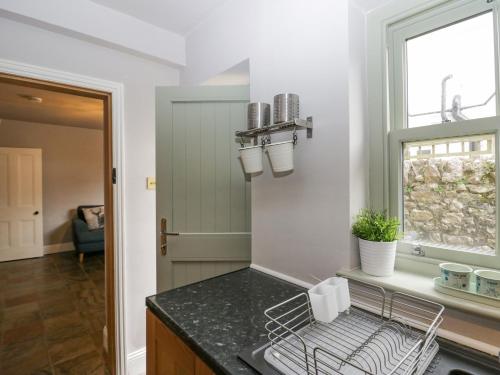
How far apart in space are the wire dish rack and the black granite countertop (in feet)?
0.25

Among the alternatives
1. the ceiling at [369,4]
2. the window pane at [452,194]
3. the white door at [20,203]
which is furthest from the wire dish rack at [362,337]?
the white door at [20,203]

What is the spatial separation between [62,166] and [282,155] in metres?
5.63

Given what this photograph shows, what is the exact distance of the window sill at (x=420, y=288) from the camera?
776 mm

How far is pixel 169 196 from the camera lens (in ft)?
5.69

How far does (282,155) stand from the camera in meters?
1.20

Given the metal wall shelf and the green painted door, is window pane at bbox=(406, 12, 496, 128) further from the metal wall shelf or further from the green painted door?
the green painted door

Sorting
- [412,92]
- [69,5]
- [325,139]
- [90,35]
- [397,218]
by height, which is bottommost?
[397,218]

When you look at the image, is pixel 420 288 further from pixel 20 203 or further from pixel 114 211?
pixel 20 203

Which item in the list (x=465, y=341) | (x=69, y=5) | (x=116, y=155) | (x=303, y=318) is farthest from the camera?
(x=116, y=155)

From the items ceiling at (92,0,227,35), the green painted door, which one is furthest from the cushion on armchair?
ceiling at (92,0,227,35)

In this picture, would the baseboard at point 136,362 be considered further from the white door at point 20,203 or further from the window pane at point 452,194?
the white door at point 20,203

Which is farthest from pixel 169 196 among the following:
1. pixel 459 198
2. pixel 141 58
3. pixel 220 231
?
pixel 459 198

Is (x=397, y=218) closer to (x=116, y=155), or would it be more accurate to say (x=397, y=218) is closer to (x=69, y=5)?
(x=116, y=155)

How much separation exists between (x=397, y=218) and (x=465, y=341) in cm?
45
